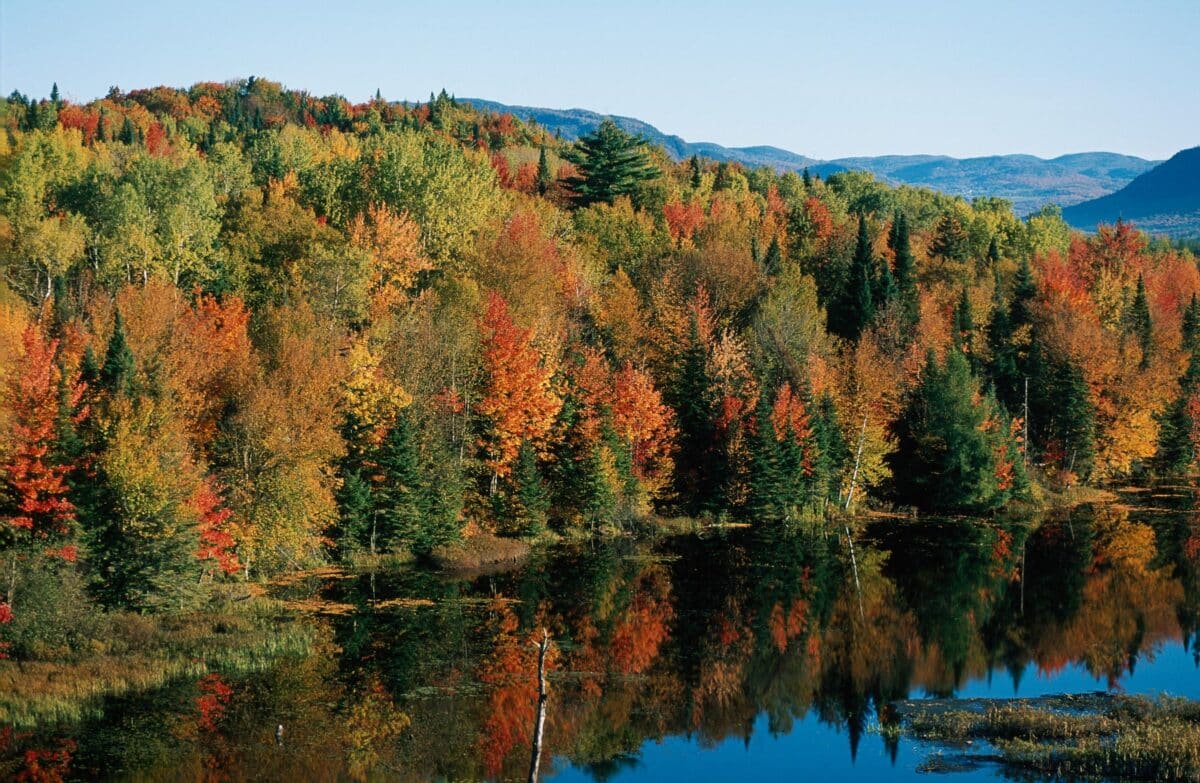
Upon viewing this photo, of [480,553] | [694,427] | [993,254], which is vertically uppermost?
[993,254]

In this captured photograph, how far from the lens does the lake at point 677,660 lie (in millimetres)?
38250

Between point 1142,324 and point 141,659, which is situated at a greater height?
point 1142,324

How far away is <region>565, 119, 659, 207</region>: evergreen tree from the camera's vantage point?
11919 centimetres

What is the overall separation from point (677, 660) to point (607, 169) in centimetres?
7823

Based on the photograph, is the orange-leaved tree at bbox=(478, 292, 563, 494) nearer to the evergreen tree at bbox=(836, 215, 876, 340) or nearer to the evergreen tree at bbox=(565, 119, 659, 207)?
the evergreen tree at bbox=(836, 215, 876, 340)

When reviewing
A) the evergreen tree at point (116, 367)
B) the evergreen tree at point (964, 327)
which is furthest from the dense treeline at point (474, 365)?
the evergreen tree at point (964, 327)

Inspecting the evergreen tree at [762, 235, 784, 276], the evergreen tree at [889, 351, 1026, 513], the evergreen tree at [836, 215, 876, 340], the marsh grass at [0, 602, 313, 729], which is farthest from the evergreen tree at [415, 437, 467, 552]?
the evergreen tree at [836, 215, 876, 340]

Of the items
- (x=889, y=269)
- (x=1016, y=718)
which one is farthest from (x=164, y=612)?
(x=889, y=269)

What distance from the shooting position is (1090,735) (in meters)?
38.8

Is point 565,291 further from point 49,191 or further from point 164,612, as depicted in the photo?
point 164,612

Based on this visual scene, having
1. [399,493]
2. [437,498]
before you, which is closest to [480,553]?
[437,498]

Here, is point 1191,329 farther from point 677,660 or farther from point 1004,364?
point 677,660

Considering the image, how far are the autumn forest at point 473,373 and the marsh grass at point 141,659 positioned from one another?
1665mm

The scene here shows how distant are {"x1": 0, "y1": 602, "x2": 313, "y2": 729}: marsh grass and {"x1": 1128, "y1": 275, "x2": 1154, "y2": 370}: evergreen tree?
80.3 metres
